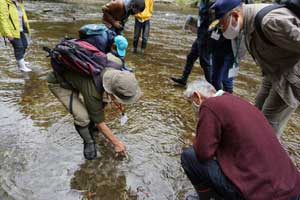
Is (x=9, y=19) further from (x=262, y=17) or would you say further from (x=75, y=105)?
(x=262, y=17)

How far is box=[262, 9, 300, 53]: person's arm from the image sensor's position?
2.22 meters

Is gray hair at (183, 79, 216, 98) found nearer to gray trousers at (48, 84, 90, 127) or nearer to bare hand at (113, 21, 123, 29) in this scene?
gray trousers at (48, 84, 90, 127)

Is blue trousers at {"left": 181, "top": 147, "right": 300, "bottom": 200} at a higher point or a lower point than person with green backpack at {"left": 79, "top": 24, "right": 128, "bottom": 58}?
lower

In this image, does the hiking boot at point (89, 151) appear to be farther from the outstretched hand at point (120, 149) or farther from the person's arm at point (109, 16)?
the person's arm at point (109, 16)

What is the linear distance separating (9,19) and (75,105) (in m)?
3.12

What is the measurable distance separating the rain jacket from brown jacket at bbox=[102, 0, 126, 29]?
248cm

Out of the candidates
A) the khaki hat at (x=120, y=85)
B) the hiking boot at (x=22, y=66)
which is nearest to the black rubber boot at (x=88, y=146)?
the khaki hat at (x=120, y=85)

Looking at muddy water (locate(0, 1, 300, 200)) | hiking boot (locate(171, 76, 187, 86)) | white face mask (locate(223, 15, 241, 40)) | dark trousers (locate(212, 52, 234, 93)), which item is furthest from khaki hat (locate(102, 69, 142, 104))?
hiking boot (locate(171, 76, 187, 86))

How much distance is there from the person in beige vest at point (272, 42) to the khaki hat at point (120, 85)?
96 centimetres

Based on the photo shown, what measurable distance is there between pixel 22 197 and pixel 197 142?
1.61m

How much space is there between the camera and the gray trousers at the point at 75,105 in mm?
2980

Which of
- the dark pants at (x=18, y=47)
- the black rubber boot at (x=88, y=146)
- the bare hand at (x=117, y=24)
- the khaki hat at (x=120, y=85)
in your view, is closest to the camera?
the khaki hat at (x=120, y=85)

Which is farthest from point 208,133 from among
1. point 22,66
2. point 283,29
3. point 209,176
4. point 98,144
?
point 22,66

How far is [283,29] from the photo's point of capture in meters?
2.24
